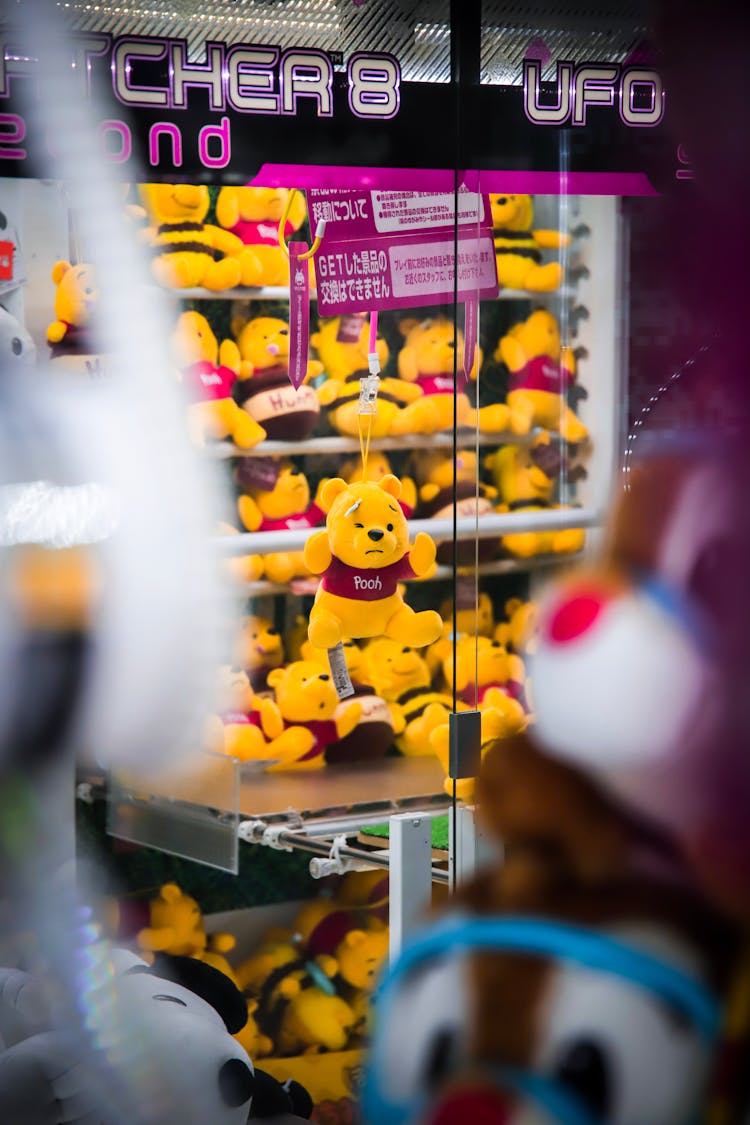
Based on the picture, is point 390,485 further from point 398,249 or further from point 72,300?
point 72,300

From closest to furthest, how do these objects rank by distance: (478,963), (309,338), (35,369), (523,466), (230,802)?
(478,963), (35,369), (230,802), (309,338), (523,466)

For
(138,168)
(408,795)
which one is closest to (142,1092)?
(408,795)

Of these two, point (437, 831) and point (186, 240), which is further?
point (437, 831)

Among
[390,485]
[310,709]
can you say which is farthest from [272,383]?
[310,709]

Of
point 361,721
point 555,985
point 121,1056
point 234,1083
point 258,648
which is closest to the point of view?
point 555,985

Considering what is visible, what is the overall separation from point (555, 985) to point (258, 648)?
928mm

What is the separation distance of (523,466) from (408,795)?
19.2 inches

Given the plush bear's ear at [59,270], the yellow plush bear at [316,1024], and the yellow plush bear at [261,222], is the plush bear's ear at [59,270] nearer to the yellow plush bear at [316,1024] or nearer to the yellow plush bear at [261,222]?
the yellow plush bear at [261,222]

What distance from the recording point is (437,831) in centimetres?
180

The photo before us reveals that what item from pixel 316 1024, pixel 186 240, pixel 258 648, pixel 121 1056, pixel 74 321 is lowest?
pixel 316 1024

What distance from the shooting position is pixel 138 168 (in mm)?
1487

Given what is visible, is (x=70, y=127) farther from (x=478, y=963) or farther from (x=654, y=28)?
(x=478, y=963)

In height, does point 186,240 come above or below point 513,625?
above

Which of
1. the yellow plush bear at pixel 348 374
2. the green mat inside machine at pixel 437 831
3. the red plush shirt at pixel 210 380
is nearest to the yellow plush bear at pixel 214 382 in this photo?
the red plush shirt at pixel 210 380
